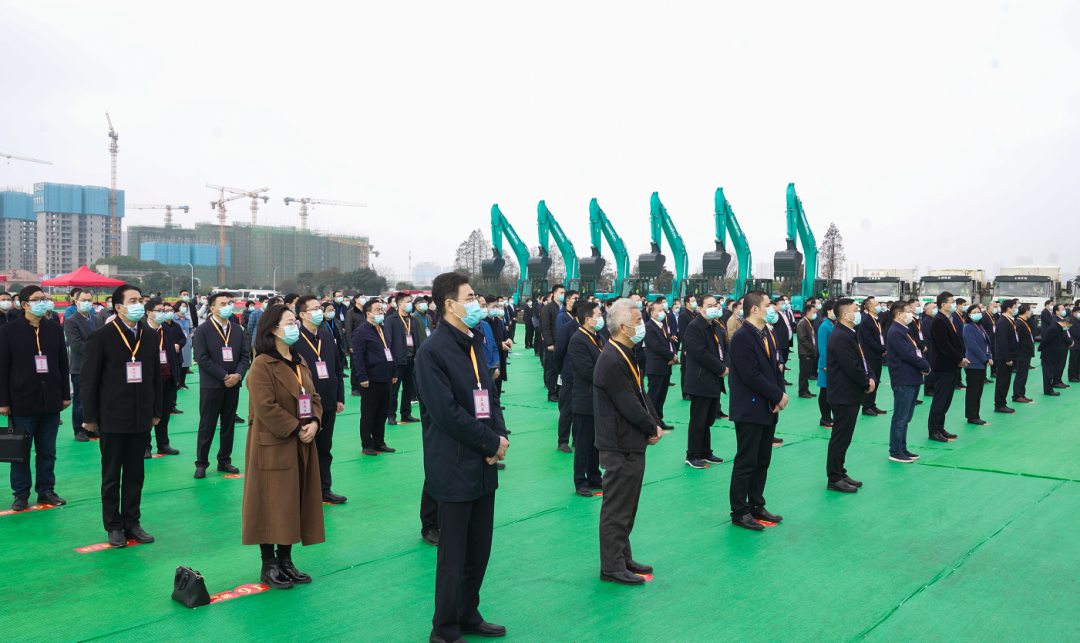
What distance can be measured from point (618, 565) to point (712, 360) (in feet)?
11.1

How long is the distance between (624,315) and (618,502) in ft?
3.95

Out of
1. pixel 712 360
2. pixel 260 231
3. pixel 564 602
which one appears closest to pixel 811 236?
pixel 712 360

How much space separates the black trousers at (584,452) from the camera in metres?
6.30

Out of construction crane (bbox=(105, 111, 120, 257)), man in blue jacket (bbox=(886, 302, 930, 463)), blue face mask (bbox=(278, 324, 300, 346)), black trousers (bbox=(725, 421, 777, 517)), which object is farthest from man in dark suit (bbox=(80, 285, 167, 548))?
construction crane (bbox=(105, 111, 120, 257))

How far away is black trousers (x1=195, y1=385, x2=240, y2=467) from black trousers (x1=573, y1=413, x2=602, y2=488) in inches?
139

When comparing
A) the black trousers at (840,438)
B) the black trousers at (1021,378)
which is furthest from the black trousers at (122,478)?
the black trousers at (1021,378)

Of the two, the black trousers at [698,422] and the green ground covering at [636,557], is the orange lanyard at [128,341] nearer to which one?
the green ground covering at [636,557]

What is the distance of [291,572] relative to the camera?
13.9 feet

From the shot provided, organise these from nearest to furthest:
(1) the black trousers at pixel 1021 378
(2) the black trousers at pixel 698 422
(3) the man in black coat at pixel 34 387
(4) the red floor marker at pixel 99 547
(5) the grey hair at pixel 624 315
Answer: (5) the grey hair at pixel 624 315 → (4) the red floor marker at pixel 99 547 → (3) the man in black coat at pixel 34 387 → (2) the black trousers at pixel 698 422 → (1) the black trousers at pixel 1021 378

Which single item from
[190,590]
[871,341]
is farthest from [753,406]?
[871,341]

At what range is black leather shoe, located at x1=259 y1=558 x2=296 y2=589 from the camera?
417 centimetres

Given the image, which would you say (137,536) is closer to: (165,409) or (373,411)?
(373,411)

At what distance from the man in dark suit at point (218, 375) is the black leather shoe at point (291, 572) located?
3114 mm

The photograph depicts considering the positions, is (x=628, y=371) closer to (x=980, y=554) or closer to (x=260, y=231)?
(x=980, y=554)
